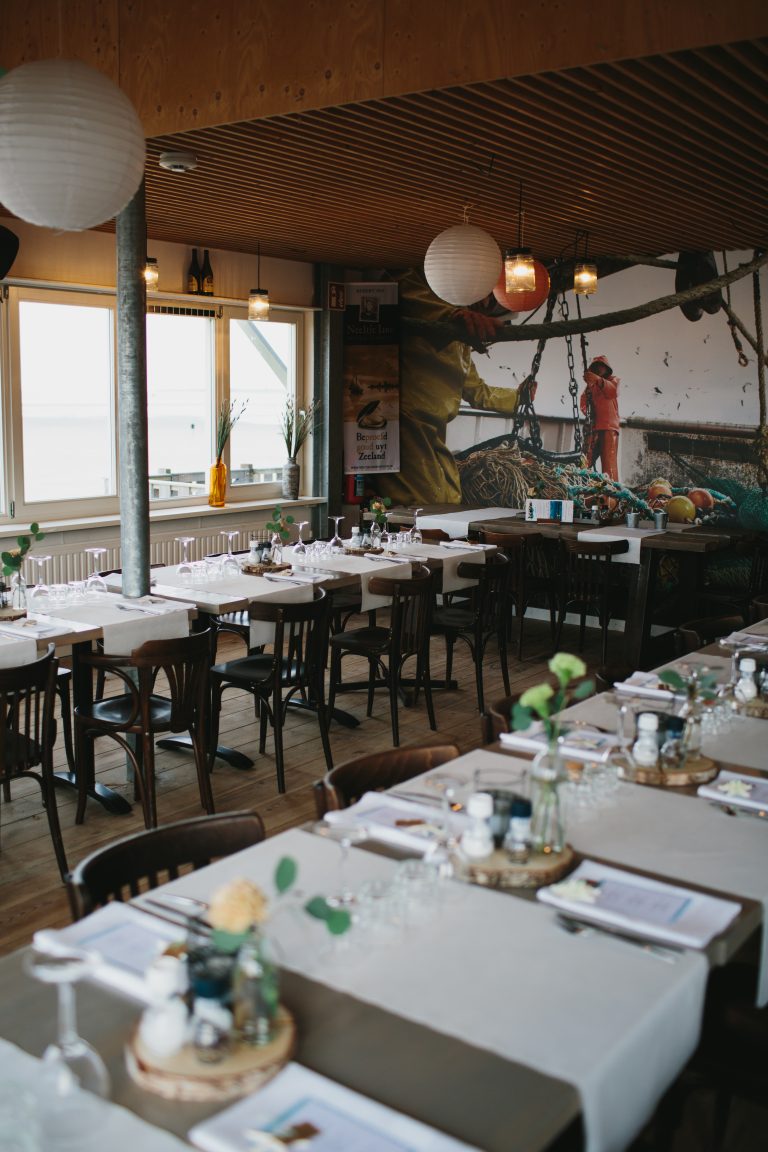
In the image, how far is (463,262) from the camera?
5.70m

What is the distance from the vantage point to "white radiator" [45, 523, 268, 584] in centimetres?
805

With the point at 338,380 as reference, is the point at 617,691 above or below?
below

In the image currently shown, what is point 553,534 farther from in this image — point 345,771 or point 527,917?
point 527,917

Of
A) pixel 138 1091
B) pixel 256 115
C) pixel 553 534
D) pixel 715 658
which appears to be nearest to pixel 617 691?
pixel 715 658

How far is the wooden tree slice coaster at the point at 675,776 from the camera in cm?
300

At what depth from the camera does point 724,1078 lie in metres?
2.28

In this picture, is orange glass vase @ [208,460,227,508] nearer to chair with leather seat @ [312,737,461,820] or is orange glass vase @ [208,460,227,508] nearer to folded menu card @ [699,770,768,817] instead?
chair with leather seat @ [312,737,461,820]

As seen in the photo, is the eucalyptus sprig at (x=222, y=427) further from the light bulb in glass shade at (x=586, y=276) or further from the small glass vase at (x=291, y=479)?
the light bulb in glass shade at (x=586, y=276)

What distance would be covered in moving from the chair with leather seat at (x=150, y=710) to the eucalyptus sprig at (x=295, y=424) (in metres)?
5.72

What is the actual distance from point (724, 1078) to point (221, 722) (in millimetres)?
4512

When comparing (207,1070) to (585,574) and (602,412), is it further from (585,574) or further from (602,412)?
(602,412)

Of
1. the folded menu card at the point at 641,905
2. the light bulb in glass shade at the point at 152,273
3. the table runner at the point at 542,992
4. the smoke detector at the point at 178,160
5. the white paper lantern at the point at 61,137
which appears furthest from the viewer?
the light bulb in glass shade at the point at 152,273

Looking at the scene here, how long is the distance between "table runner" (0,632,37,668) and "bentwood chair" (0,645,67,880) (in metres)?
0.23

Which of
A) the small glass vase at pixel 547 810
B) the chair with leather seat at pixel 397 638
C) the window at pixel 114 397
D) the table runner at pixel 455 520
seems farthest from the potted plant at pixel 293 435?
the small glass vase at pixel 547 810
